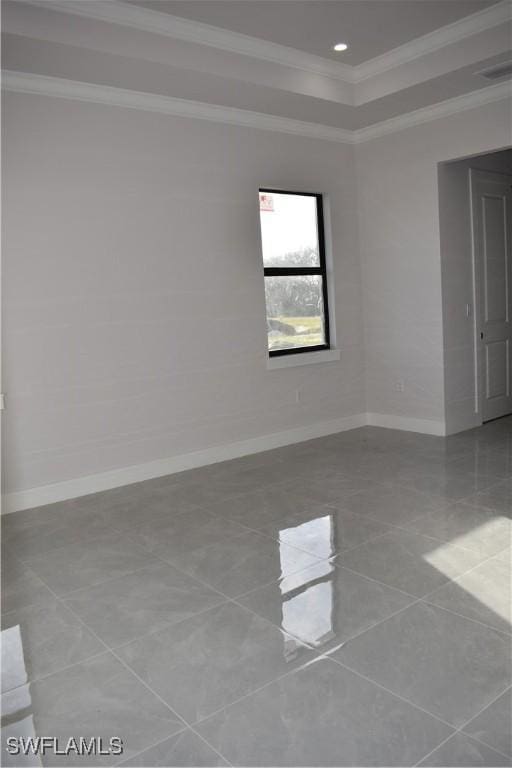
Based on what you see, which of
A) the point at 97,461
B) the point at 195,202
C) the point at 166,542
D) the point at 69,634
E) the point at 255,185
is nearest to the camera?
the point at 69,634

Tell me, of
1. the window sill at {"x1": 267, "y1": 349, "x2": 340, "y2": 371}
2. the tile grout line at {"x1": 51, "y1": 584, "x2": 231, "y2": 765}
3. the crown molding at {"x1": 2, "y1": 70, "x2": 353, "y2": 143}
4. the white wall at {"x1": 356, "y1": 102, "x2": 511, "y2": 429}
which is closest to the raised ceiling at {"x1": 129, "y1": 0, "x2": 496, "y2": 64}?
the crown molding at {"x1": 2, "y1": 70, "x2": 353, "y2": 143}

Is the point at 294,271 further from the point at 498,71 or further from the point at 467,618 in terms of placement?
the point at 467,618

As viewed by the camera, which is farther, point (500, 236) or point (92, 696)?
point (500, 236)

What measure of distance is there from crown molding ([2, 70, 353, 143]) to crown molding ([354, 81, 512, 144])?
25 cm

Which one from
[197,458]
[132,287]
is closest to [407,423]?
[197,458]

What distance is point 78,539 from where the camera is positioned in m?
3.54

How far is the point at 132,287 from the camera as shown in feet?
14.8

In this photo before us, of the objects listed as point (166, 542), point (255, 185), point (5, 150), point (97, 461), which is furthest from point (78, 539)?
point (255, 185)

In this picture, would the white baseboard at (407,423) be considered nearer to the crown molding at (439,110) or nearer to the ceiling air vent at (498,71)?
the crown molding at (439,110)

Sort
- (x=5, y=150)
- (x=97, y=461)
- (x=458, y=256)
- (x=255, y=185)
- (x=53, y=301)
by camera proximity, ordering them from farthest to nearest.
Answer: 1. (x=458, y=256)
2. (x=255, y=185)
3. (x=97, y=461)
4. (x=53, y=301)
5. (x=5, y=150)

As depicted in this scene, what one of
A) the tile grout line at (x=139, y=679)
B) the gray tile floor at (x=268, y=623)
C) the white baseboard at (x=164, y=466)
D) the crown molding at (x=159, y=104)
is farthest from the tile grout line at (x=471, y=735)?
the crown molding at (x=159, y=104)

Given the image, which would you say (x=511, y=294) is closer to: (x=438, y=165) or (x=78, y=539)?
(x=438, y=165)

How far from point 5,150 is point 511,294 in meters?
4.79

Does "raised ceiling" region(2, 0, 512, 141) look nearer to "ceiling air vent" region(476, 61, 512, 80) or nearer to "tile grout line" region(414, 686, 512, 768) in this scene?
"ceiling air vent" region(476, 61, 512, 80)
